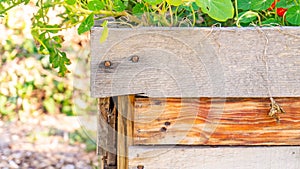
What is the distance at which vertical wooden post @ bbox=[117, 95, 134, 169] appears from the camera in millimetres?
1073

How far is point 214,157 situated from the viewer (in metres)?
1.06

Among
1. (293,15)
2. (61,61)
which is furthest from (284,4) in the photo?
(61,61)

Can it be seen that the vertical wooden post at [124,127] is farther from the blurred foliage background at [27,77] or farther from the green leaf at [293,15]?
the blurred foliage background at [27,77]

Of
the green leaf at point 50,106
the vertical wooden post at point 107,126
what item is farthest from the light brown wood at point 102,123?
the green leaf at point 50,106

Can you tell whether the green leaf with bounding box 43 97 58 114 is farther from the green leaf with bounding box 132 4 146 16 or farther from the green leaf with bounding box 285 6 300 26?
the green leaf with bounding box 285 6 300 26

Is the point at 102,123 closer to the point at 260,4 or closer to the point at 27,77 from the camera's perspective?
the point at 260,4

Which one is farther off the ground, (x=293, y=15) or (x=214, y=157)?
(x=293, y=15)

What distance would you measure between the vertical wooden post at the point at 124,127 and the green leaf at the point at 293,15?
0.35m

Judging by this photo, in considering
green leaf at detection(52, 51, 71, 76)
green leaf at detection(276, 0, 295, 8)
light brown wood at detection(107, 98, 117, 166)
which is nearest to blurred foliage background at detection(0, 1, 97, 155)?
green leaf at detection(52, 51, 71, 76)

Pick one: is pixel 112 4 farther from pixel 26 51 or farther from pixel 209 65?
pixel 26 51

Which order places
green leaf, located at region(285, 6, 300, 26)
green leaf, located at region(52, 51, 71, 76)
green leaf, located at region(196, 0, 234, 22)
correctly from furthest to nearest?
green leaf, located at region(52, 51, 71, 76)
green leaf, located at region(285, 6, 300, 26)
green leaf, located at region(196, 0, 234, 22)

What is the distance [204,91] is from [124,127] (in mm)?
199

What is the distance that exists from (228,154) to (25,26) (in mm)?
3036

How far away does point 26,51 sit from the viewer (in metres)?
3.93
